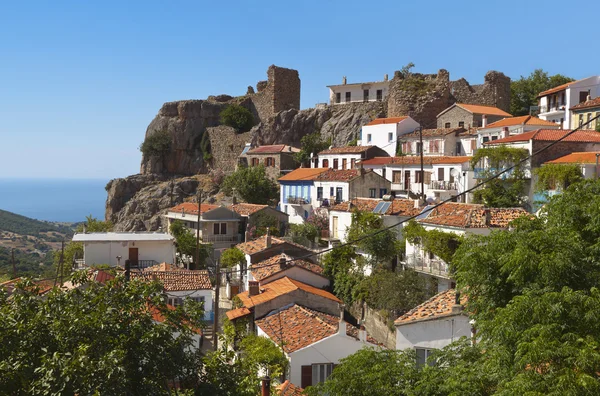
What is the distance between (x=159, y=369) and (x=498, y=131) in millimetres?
36704

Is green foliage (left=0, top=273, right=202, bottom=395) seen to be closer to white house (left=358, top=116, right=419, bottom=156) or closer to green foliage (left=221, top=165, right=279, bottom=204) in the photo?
white house (left=358, top=116, right=419, bottom=156)

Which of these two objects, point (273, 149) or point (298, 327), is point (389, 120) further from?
point (298, 327)

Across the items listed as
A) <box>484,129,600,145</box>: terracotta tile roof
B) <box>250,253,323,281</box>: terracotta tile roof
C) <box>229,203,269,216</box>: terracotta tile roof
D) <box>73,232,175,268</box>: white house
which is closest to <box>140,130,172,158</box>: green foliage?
<box>229,203,269,216</box>: terracotta tile roof

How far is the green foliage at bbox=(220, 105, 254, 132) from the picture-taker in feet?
238

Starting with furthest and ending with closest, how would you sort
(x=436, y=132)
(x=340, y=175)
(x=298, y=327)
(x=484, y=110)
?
(x=484, y=110)
(x=436, y=132)
(x=340, y=175)
(x=298, y=327)

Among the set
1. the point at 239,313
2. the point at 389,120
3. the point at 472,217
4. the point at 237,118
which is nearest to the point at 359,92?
the point at 389,120

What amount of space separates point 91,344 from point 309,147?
4926 centimetres

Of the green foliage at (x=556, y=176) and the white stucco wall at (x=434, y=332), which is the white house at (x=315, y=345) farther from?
the green foliage at (x=556, y=176)

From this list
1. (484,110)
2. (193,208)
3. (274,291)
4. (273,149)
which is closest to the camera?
(274,291)

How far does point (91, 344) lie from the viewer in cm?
1048

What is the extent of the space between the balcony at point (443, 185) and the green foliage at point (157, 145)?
3933 cm

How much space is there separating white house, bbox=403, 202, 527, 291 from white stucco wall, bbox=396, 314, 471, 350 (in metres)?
6.71

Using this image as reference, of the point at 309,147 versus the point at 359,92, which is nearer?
the point at 309,147

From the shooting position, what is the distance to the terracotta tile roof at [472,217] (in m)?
27.4
